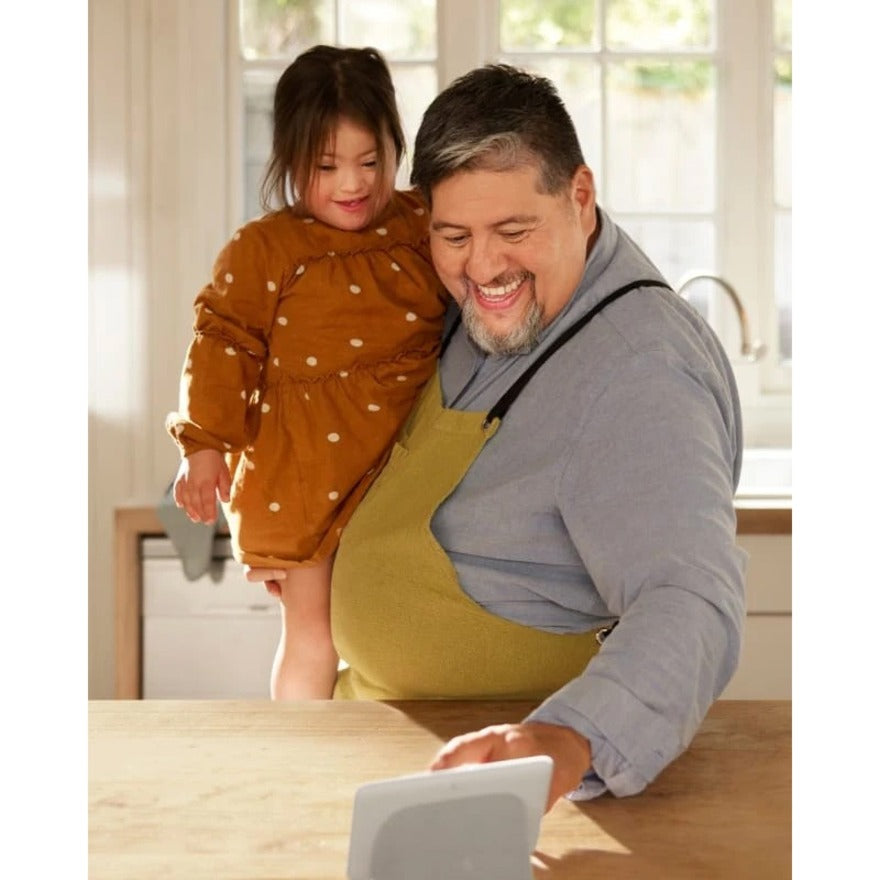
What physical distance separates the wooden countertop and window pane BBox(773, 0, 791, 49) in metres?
2.88

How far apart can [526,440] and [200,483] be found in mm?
455

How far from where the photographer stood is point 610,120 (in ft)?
12.7

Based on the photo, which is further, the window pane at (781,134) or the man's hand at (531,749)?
the window pane at (781,134)

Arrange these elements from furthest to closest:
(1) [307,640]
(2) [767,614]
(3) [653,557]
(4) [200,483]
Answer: (2) [767,614] < (1) [307,640] < (4) [200,483] < (3) [653,557]

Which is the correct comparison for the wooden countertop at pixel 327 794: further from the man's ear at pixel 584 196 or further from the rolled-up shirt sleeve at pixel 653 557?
the man's ear at pixel 584 196

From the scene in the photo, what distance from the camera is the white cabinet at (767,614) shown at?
2.85 meters

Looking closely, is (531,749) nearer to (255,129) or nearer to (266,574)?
(266,574)

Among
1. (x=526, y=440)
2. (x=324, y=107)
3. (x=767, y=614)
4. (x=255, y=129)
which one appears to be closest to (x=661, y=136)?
(x=255, y=129)

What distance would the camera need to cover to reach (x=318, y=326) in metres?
1.74

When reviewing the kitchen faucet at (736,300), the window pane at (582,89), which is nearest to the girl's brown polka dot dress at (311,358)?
the kitchen faucet at (736,300)

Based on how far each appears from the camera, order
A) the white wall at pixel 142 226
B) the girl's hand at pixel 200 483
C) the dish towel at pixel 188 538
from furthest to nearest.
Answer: the white wall at pixel 142 226
the dish towel at pixel 188 538
the girl's hand at pixel 200 483
